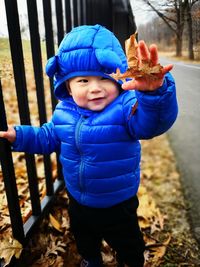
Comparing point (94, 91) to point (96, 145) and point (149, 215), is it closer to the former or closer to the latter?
point (96, 145)

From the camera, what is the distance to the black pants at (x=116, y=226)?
5.41 feet

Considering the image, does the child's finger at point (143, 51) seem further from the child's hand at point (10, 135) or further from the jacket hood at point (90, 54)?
the child's hand at point (10, 135)

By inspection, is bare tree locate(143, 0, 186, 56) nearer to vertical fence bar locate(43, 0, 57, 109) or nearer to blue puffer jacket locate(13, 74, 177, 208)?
blue puffer jacket locate(13, 74, 177, 208)

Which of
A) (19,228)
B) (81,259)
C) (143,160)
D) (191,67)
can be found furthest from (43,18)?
(143,160)

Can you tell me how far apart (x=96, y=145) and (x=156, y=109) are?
1.40 feet

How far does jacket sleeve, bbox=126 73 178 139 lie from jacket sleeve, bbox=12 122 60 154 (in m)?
0.54

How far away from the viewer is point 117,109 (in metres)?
1.44

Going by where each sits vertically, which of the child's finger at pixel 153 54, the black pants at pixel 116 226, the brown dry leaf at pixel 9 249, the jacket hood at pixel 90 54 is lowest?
the brown dry leaf at pixel 9 249

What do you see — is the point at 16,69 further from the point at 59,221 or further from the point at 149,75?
the point at 59,221

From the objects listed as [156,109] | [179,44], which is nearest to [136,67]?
[156,109]

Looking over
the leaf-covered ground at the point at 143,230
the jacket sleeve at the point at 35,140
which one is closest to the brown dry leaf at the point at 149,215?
the leaf-covered ground at the point at 143,230

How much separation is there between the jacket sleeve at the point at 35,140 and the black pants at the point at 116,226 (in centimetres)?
33

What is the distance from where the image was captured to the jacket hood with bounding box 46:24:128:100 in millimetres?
1371

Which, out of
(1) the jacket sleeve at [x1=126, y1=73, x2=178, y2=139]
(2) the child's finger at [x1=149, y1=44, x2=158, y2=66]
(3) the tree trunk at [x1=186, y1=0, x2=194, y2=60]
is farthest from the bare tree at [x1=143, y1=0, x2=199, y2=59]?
(2) the child's finger at [x1=149, y1=44, x2=158, y2=66]
